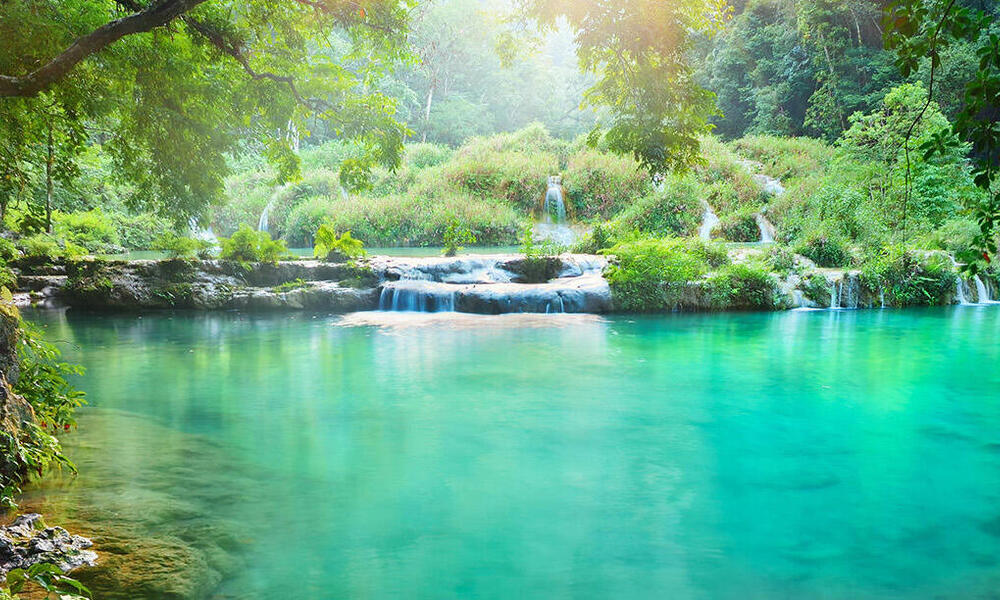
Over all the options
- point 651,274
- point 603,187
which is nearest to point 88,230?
point 651,274

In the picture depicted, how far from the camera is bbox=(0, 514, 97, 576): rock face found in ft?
10.3

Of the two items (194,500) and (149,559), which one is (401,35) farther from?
(149,559)

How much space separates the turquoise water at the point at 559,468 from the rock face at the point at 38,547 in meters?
0.44

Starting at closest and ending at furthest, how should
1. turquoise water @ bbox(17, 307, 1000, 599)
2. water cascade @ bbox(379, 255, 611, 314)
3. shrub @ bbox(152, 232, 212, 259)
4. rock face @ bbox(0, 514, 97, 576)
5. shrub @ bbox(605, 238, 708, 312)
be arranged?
rock face @ bbox(0, 514, 97, 576), turquoise water @ bbox(17, 307, 1000, 599), shrub @ bbox(605, 238, 708, 312), water cascade @ bbox(379, 255, 611, 314), shrub @ bbox(152, 232, 212, 259)

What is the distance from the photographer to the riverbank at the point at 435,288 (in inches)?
537

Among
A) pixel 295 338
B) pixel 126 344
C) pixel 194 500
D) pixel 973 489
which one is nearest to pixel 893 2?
pixel 973 489

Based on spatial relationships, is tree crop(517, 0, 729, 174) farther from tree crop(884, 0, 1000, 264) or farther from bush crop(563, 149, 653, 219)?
bush crop(563, 149, 653, 219)

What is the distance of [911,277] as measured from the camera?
47.4 ft

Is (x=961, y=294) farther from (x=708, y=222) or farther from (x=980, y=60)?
(x=980, y=60)

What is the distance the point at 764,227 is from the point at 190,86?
19.8 metres

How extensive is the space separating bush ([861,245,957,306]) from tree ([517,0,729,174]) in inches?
387

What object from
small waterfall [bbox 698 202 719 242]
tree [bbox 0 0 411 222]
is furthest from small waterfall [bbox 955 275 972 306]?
tree [bbox 0 0 411 222]

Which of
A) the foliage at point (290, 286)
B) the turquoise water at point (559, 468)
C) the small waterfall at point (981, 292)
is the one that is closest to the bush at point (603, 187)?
the small waterfall at point (981, 292)

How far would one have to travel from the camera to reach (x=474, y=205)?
25688 millimetres
